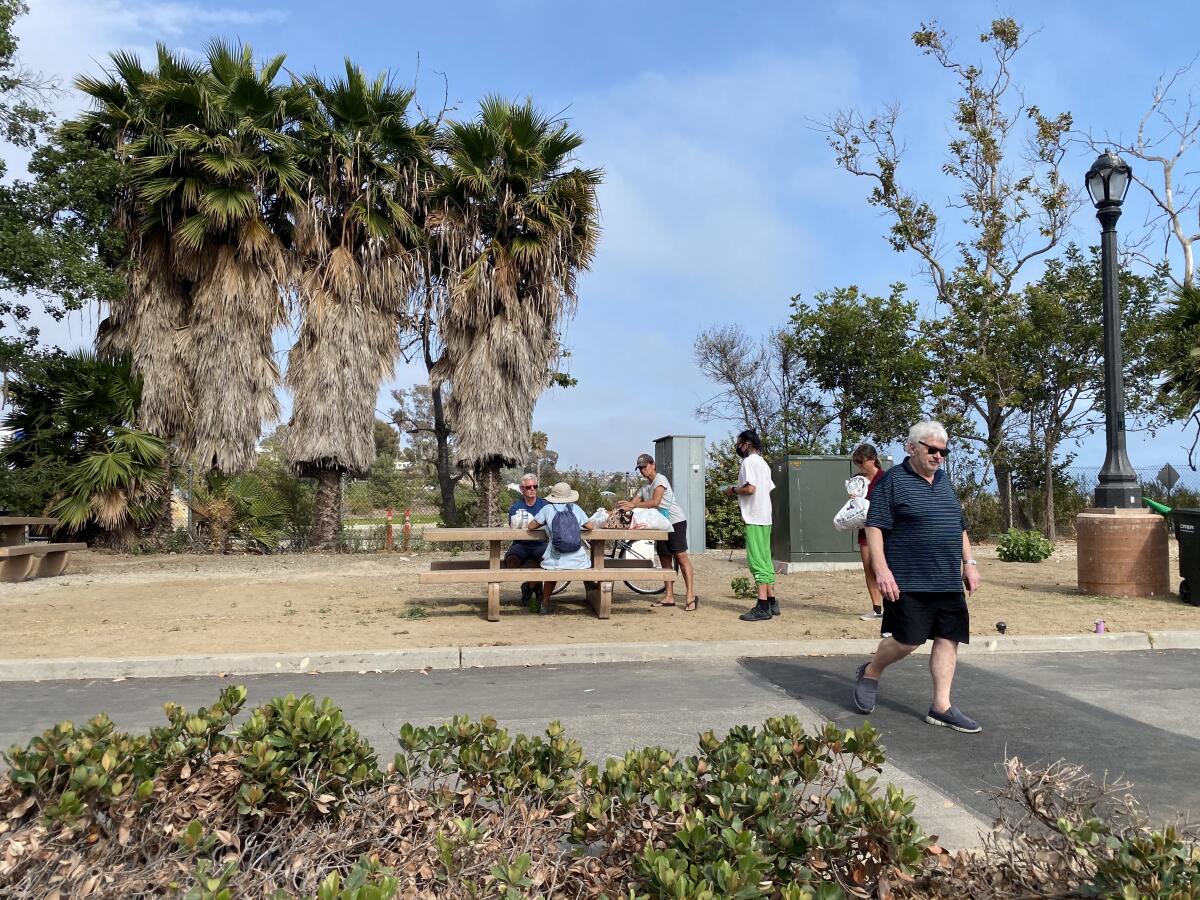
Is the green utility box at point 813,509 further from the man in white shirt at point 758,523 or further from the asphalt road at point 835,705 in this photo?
the asphalt road at point 835,705

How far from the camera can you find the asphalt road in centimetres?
460

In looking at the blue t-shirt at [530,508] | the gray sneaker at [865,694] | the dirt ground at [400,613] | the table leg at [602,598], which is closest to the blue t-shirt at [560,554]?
the table leg at [602,598]

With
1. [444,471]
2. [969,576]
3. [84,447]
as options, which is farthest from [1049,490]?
[84,447]

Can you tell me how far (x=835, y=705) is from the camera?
594 cm

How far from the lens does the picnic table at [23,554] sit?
1265 cm

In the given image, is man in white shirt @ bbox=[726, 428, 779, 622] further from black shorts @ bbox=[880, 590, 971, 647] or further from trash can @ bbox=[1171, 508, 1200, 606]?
trash can @ bbox=[1171, 508, 1200, 606]

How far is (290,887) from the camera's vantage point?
2.55 m

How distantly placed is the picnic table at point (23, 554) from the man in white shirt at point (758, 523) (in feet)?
31.8

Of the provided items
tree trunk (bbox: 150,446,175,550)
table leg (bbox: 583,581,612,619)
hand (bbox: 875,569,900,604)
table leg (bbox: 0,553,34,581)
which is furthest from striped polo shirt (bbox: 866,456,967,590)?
tree trunk (bbox: 150,446,175,550)

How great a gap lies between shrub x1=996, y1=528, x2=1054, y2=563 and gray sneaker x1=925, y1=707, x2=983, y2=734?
10365 millimetres

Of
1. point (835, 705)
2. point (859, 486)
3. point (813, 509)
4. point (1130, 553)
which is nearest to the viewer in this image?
point (835, 705)

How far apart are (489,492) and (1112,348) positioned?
37.4ft

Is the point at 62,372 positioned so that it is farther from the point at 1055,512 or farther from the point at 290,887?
the point at 1055,512

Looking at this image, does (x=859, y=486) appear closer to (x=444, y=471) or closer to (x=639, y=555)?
(x=639, y=555)
